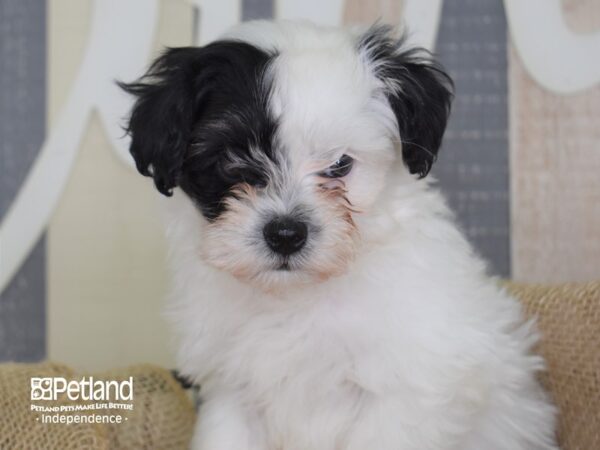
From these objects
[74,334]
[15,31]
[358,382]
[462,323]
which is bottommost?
[74,334]

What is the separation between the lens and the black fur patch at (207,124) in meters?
2.42

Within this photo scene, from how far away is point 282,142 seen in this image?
239 centimetres

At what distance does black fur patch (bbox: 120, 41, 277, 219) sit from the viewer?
2424 mm

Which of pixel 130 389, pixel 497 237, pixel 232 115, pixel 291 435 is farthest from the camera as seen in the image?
pixel 497 237

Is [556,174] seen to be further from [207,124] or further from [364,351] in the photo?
[207,124]

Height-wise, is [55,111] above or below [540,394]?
above

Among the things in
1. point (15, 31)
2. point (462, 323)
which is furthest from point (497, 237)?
point (15, 31)

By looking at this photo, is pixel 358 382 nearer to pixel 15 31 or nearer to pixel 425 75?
pixel 425 75

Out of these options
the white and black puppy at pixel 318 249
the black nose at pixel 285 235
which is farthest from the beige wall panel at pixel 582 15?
the black nose at pixel 285 235

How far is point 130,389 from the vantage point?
304 centimetres

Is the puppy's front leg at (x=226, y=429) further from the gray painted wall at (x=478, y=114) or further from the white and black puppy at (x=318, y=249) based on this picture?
the gray painted wall at (x=478, y=114)

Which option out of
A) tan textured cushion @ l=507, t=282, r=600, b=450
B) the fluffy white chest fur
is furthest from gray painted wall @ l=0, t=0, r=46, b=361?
tan textured cushion @ l=507, t=282, r=600, b=450

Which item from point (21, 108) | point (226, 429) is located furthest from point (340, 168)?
point (21, 108)

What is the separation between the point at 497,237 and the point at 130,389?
1.86 meters
